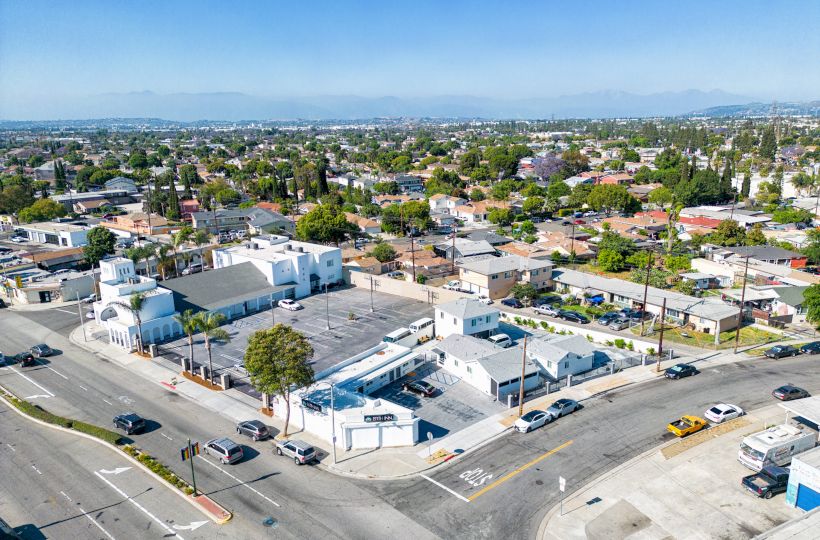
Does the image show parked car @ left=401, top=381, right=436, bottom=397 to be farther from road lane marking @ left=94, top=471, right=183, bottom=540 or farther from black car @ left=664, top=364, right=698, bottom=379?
road lane marking @ left=94, top=471, right=183, bottom=540

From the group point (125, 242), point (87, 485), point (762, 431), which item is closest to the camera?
point (87, 485)

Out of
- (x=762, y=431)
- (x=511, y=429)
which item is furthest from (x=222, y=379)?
(x=762, y=431)

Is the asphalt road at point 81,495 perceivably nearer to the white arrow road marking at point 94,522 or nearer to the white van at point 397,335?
the white arrow road marking at point 94,522

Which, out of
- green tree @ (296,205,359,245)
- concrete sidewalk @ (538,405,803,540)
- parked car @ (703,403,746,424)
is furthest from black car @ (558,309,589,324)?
green tree @ (296,205,359,245)

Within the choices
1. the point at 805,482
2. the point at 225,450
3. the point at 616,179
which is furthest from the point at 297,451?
the point at 616,179

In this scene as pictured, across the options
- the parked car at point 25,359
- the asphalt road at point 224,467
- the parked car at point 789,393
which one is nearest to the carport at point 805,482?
the parked car at point 789,393

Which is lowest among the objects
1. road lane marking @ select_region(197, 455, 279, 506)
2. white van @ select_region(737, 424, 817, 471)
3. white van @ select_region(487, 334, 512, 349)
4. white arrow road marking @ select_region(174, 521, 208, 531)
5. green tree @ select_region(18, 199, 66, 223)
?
road lane marking @ select_region(197, 455, 279, 506)

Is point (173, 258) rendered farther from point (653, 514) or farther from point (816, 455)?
point (816, 455)
